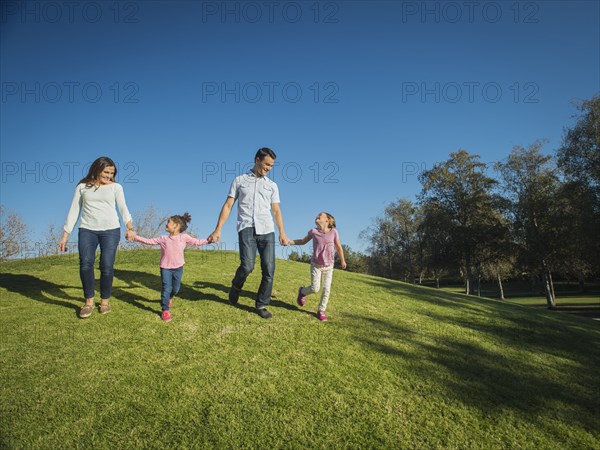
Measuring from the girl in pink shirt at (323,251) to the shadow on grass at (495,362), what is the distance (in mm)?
797

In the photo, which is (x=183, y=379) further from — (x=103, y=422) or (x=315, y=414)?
(x=315, y=414)

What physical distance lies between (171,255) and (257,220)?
5.87 ft

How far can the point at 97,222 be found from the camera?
555cm

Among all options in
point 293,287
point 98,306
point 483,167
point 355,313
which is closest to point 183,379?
point 98,306

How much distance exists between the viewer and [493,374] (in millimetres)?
4637

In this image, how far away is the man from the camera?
228 inches

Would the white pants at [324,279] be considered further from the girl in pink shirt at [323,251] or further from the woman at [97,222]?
the woman at [97,222]

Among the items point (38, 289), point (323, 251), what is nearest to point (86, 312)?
point (38, 289)

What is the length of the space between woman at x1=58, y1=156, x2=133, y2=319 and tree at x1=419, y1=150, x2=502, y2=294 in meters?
31.9

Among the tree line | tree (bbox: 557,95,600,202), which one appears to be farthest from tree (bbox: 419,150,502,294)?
tree (bbox: 557,95,600,202)

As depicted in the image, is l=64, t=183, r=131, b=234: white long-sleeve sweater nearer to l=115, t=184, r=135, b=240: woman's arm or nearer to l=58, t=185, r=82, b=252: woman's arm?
l=58, t=185, r=82, b=252: woman's arm

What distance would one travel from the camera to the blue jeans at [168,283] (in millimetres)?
5637

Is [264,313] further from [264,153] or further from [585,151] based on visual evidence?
[585,151]

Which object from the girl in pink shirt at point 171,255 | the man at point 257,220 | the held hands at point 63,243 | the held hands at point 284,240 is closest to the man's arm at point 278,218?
the held hands at point 284,240
